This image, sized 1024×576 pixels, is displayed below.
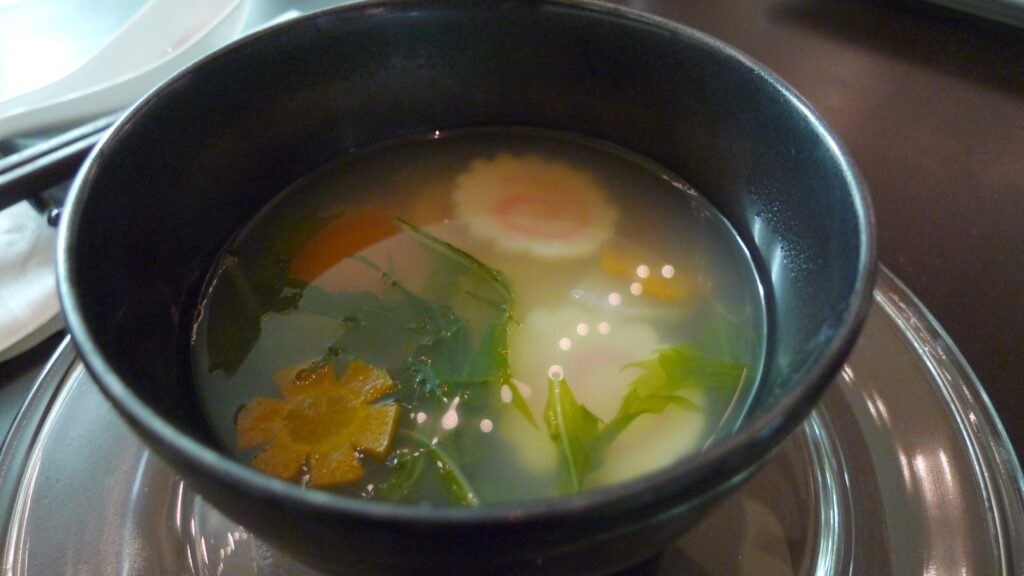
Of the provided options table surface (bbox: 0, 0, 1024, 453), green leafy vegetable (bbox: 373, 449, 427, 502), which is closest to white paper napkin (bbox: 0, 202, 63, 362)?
table surface (bbox: 0, 0, 1024, 453)

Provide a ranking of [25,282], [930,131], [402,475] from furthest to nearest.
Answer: [930,131], [25,282], [402,475]

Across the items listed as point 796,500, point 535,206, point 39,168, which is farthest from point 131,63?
point 796,500

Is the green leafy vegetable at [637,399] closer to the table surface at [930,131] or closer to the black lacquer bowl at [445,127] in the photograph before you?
the black lacquer bowl at [445,127]

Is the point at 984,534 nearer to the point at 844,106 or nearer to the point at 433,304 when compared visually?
the point at 433,304

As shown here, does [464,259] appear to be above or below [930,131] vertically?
below

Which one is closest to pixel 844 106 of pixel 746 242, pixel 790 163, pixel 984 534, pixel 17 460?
pixel 746 242

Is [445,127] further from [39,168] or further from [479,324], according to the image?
[39,168]

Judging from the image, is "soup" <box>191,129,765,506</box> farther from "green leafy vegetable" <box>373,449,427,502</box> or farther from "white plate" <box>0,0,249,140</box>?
"white plate" <box>0,0,249,140</box>
